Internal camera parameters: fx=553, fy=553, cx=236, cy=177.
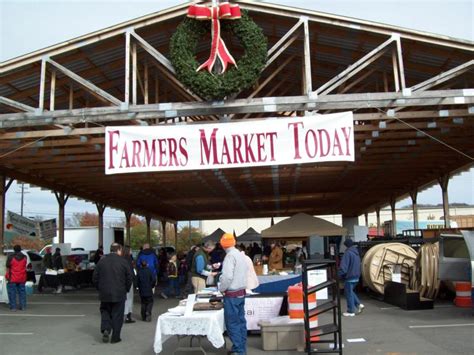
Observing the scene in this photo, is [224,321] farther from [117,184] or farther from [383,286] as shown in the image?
[117,184]

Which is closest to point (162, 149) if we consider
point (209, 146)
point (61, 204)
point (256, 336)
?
point (209, 146)

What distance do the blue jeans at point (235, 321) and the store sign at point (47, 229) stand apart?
17757 mm

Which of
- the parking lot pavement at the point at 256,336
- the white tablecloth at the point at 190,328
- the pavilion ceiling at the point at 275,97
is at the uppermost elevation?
the pavilion ceiling at the point at 275,97

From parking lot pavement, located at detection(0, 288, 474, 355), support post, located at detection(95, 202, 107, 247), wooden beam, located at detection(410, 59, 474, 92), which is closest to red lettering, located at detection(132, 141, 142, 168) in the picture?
parking lot pavement, located at detection(0, 288, 474, 355)

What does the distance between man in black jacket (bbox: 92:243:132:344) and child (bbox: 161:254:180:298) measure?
7138 millimetres

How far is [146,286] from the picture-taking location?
11.8 m

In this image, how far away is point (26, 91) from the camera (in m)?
15.1

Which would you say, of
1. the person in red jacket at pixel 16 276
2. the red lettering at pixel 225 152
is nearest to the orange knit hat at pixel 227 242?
the red lettering at pixel 225 152

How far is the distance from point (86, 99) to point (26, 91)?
2532 mm

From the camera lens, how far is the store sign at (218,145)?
11.8 metres

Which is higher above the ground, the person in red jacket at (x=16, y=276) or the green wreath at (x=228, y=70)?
the green wreath at (x=228, y=70)

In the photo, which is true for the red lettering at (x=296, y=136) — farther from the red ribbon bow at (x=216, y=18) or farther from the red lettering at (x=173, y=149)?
the red lettering at (x=173, y=149)

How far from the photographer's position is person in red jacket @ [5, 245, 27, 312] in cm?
1412

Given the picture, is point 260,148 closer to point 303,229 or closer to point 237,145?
point 237,145
